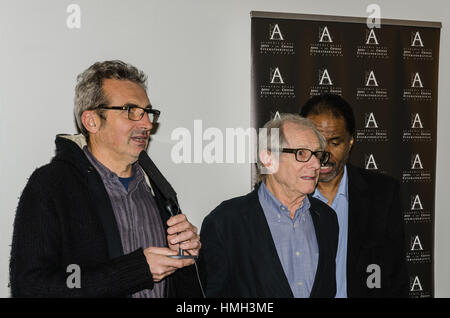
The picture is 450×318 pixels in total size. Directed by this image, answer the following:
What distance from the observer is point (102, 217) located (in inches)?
69.2

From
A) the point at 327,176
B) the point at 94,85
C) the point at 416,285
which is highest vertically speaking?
the point at 94,85

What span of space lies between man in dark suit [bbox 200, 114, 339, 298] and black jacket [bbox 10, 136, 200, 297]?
17.9 inches

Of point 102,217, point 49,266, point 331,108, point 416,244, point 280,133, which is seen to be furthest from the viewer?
point 416,244

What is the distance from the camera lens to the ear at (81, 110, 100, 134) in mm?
1949

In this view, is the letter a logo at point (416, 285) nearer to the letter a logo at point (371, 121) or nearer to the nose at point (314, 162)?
the letter a logo at point (371, 121)

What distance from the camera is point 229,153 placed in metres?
3.05

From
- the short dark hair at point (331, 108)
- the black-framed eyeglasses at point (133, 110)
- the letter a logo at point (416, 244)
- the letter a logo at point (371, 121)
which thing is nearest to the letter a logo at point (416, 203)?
the letter a logo at point (416, 244)

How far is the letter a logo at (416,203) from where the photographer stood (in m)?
3.21

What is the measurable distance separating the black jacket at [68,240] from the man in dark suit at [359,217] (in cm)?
115

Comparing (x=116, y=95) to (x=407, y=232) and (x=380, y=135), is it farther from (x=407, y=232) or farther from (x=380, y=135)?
(x=407, y=232)

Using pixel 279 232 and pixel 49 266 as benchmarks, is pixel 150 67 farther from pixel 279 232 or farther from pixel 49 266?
pixel 49 266

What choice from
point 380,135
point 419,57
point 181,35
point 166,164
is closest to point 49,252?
point 166,164

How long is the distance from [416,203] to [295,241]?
1.65 metres
